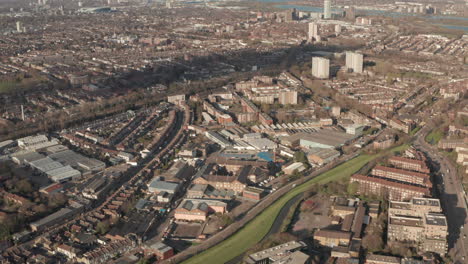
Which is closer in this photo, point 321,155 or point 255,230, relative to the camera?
point 255,230

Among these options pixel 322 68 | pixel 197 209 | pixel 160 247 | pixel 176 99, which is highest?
pixel 322 68

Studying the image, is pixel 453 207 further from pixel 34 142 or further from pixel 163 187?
pixel 34 142

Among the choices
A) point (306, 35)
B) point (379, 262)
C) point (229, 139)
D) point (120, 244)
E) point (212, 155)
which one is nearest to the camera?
point (379, 262)

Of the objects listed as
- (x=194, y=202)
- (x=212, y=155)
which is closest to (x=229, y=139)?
(x=212, y=155)

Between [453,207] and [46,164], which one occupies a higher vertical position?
[46,164]

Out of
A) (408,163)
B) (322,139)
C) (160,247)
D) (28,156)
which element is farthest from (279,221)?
(28,156)

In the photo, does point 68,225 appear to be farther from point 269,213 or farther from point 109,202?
point 269,213
